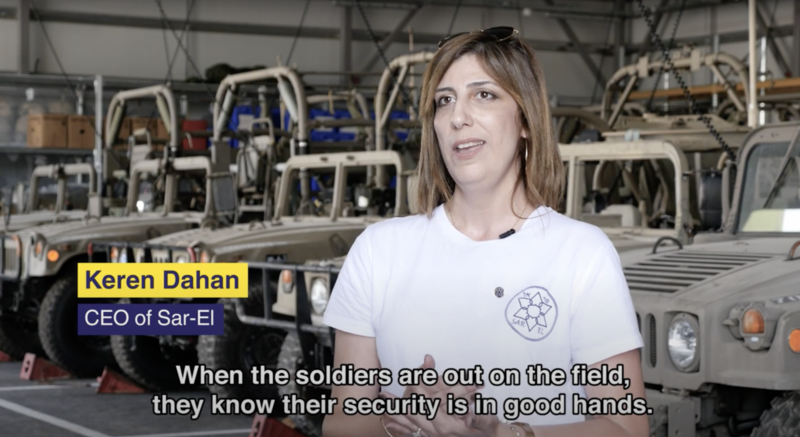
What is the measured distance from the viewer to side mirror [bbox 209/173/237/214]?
26.0 ft

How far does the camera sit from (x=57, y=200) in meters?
11.8

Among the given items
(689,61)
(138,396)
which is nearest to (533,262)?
(138,396)

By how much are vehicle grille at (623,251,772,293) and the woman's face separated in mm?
2506

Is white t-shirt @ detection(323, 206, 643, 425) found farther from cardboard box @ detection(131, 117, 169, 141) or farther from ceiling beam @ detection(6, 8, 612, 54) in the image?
ceiling beam @ detection(6, 8, 612, 54)

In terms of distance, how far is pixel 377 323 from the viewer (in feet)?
6.07

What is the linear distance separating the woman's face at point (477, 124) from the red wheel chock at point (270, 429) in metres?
4.13

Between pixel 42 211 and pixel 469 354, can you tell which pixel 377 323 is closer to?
pixel 469 354

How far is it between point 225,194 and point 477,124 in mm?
6273

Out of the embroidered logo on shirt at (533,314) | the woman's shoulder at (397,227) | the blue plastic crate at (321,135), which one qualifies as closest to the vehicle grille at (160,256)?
the blue plastic crate at (321,135)

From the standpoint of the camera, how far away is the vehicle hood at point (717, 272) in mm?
4020

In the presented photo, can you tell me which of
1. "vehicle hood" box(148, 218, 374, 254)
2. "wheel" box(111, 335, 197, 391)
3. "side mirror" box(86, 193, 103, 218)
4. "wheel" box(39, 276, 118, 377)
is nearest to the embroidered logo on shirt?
"vehicle hood" box(148, 218, 374, 254)

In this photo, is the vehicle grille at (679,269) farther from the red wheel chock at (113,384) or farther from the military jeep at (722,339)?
the red wheel chock at (113,384)

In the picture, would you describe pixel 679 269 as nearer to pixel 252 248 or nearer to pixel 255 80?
pixel 252 248

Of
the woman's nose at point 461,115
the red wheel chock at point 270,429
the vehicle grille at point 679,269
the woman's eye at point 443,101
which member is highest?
the woman's eye at point 443,101
